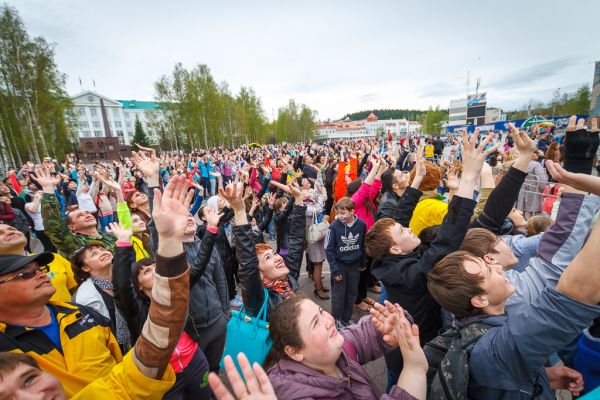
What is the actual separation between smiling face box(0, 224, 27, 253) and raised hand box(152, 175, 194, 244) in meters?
2.30

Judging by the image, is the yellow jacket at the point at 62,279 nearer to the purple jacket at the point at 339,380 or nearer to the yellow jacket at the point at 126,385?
the yellow jacket at the point at 126,385

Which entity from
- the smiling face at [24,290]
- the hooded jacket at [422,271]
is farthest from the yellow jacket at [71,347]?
the hooded jacket at [422,271]

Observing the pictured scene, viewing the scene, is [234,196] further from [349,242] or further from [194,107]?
[194,107]

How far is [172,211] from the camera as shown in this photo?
1303 millimetres

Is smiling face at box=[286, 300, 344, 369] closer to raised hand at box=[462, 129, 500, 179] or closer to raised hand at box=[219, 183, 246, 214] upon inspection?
raised hand at box=[219, 183, 246, 214]

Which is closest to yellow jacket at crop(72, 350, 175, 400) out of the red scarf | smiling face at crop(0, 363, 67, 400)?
smiling face at crop(0, 363, 67, 400)

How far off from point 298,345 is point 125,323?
4.86 ft

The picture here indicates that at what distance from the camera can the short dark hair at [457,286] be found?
1.50 meters

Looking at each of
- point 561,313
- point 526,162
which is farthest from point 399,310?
point 526,162

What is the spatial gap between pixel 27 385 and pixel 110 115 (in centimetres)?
9162

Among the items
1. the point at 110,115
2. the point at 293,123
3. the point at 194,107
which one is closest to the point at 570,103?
the point at 293,123

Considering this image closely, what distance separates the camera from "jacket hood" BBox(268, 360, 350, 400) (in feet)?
3.93

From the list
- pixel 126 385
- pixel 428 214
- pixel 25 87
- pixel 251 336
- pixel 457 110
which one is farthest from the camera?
pixel 457 110

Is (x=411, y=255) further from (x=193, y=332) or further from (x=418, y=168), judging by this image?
(x=193, y=332)
